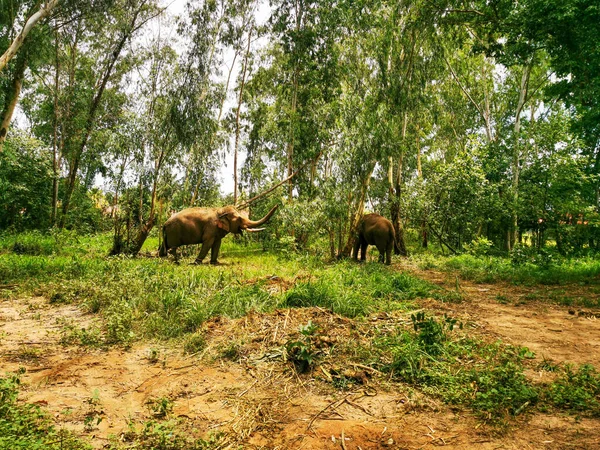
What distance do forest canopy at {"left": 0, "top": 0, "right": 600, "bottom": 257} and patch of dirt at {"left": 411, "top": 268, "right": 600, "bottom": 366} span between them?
5.18m

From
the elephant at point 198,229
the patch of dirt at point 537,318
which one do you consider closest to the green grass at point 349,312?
the patch of dirt at point 537,318

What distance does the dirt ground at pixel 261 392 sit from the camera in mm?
2826

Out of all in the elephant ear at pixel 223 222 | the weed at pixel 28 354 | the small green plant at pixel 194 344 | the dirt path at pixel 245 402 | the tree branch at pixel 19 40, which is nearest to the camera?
the dirt path at pixel 245 402

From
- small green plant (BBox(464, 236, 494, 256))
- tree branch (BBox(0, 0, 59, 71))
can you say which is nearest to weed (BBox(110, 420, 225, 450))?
Answer: tree branch (BBox(0, 0, 59, 71))

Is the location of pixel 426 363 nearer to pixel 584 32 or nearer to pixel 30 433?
pixel 30 433

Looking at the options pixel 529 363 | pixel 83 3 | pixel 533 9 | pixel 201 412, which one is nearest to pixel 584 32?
pixel 533 9

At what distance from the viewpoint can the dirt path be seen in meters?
2.80

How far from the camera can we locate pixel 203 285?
23.2 ft

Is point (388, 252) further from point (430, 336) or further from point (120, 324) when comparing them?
point (120, 324)

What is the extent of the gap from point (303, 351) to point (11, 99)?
49.4 feet

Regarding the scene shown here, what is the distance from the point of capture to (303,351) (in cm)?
397

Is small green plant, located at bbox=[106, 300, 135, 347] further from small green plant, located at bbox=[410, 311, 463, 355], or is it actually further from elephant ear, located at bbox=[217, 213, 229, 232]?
elephant ear, located at bbox=[217, 213, 229, 232]

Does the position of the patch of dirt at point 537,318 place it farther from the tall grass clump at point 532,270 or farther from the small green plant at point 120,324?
the small green plant at point 120,324

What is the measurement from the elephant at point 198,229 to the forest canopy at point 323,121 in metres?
0.92
